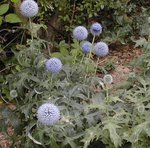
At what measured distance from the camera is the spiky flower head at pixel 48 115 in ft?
6.25

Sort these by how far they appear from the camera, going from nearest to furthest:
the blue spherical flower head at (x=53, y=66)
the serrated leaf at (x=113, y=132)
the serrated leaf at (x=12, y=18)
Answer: the serrated leaf at (x=113, y=132) < the blue spherical flower head at (x=53, y=66) < the serrated leaf at (x=12, y=18)

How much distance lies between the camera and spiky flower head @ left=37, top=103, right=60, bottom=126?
6.25 ft

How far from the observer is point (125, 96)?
85.5 inches

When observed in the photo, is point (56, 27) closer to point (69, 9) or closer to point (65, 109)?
point (69, 9)

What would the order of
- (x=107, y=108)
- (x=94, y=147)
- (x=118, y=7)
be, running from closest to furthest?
(x=107, y=108)
(x=94, y=147)
(x=118, y=7)

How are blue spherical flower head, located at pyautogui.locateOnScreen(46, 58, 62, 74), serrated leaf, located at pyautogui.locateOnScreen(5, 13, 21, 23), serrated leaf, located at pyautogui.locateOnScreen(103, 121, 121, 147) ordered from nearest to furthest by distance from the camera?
serrated leaf, located at pyautogui.locateOnScreen(103, 121, 121, 147)
blue spherical flower head, located at pyautogui.locateOnScreen(46, 58, 62, 74)
serrated leaf, located at pyautogui.locateOnScreen(5, 13, 21, 23)

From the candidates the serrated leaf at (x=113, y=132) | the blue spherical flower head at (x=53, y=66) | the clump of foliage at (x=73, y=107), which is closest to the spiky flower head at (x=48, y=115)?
the clump of foliage at (x=73, y=107)

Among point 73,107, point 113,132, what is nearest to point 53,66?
point 73,107

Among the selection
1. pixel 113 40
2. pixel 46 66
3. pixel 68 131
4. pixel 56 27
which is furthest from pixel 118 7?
pixel 68 131

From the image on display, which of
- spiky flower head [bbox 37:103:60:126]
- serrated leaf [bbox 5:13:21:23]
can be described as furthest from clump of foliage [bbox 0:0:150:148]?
serrated leaf [bbox 5:13:21:23]

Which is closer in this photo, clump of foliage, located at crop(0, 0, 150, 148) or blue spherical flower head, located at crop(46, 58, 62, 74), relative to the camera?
clump of foliage, located at crop(0, 0, 150, 148)

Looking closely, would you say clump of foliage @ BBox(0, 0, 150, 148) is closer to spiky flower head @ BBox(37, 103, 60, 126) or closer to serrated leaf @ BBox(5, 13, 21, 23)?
spiky flower head @ BBox(37, 103, 60, 126)

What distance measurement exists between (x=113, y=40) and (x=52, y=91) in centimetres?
246

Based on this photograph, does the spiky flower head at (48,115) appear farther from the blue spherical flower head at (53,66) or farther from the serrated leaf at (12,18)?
the serrated leaf at (12,18)
